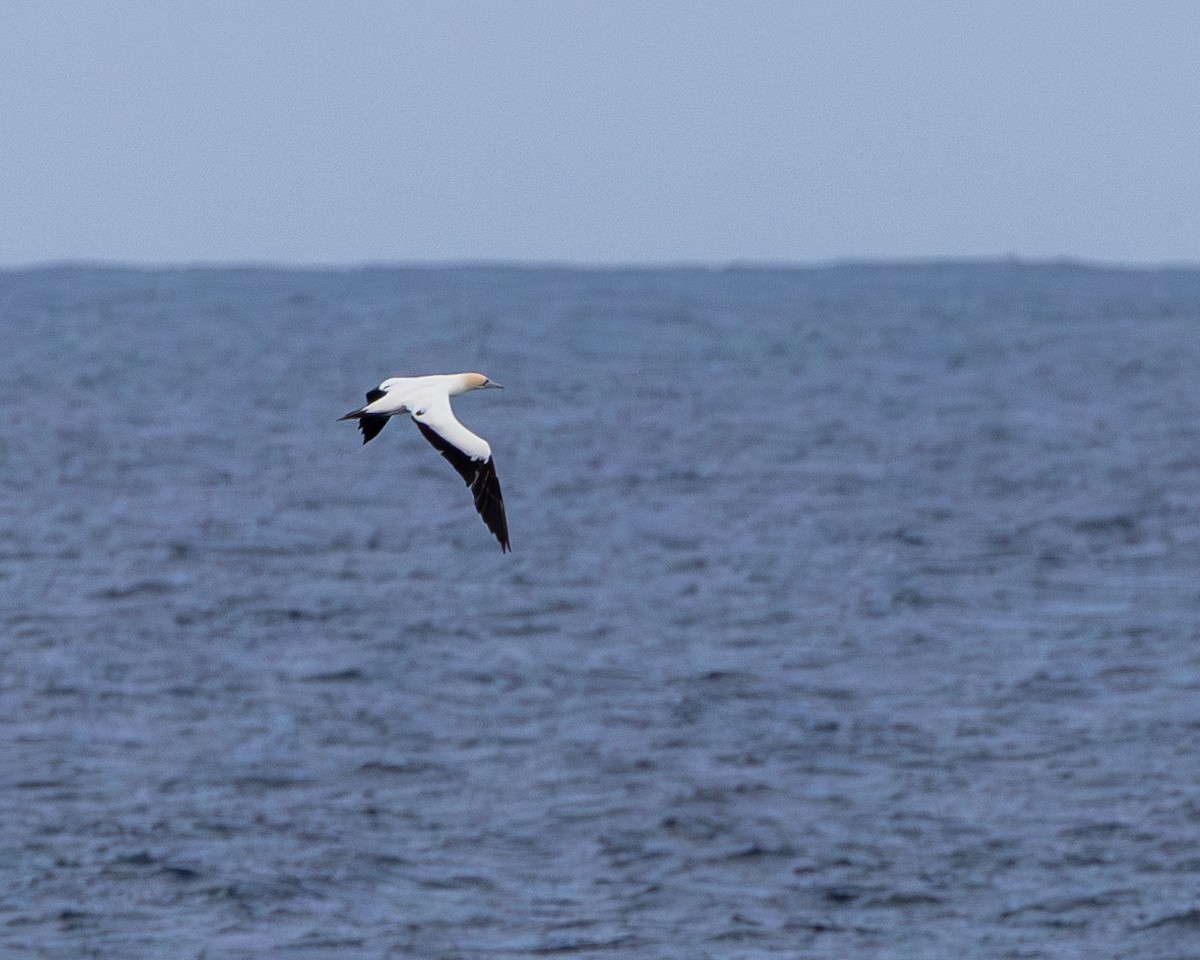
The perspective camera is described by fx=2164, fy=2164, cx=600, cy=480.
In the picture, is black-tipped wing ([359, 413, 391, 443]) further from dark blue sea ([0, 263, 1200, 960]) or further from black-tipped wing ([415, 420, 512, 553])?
dark blue sea ([0, 263, 1200, 960])

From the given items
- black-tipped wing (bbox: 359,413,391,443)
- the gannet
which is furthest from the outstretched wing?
black-tipped wing (bbox: 359,413,391,443)

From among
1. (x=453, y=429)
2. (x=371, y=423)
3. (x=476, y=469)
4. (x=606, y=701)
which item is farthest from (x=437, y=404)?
(x=606, y=701)

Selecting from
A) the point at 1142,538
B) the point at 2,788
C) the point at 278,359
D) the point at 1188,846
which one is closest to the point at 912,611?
the point at 1142,538

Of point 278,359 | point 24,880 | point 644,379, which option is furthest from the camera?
point 278,359

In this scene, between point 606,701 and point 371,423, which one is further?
point 606,701

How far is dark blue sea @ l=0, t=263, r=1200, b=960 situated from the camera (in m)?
19.6

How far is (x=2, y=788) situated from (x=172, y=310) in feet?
496

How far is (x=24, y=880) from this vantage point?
66.2 ft

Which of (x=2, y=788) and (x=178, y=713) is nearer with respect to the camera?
(x=2, y=788)

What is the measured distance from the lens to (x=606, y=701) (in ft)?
89.8

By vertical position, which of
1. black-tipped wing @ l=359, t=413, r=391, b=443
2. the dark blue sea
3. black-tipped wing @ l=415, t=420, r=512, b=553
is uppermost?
black-tipped wing @ l=359, t=413, r=391, b=443

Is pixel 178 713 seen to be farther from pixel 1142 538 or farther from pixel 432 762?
pixel 1142 538

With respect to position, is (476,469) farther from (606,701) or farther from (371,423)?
(606,701)

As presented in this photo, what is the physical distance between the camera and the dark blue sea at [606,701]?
19.6 meters
